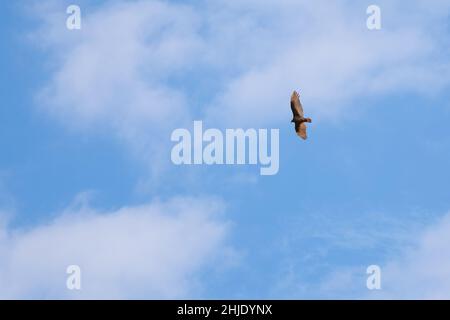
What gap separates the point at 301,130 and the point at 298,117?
3.28 ft

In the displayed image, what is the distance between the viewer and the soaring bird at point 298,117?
66.7 metres

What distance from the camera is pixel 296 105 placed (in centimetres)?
6700

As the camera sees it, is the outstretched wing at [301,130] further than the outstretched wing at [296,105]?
Yes

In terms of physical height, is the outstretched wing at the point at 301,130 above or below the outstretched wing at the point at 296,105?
below

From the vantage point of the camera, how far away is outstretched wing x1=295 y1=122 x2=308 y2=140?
68062 mm

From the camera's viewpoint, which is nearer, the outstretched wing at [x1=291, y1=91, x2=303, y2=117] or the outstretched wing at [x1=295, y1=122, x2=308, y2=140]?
the outstretched wing at [x1=291, y1=91, x2=303, y2=117]

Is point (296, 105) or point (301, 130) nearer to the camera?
point (296, 105)

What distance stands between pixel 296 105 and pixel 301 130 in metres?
2.10

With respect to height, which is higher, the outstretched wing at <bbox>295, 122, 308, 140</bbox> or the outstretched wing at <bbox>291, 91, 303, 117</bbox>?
the outstretched wing at <bbox>291, 91, 303, 117</bbox>

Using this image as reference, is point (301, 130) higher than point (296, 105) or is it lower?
lower
